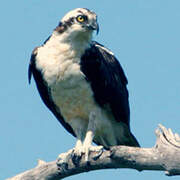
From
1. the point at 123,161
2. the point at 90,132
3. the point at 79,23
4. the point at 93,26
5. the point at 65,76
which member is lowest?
the point at 123,161

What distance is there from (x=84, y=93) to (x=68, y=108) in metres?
0.43

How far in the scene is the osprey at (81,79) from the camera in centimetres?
1030

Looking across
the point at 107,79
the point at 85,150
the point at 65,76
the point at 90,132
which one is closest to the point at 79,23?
the point at 65,76

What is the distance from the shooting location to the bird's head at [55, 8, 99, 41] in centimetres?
1016

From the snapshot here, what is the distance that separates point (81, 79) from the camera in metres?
10.3

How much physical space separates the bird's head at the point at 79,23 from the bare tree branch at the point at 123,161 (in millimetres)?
1960

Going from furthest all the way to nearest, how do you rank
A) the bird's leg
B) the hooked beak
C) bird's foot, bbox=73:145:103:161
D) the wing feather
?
the wing feather → the bird's leg → the hooked beak → bird's foot, bbox=73:145:103:161

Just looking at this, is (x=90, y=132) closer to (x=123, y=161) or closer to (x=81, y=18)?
(x=123, y=161)

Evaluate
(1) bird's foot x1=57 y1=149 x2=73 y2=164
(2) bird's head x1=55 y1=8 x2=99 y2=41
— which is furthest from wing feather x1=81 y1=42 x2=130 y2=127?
(1) bird's foot x1=57 y1=149 x2=73 y2=164

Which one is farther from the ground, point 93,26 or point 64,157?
point 93,26

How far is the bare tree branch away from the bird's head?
1960 millimetres

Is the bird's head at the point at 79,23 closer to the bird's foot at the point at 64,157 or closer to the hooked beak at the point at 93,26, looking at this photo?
the hooked beak at the point at 93,26

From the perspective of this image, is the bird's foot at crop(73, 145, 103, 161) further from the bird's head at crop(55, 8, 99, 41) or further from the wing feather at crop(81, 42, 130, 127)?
the bird's head at crop(55, 8, 99, 41)

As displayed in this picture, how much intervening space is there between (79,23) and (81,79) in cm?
90
